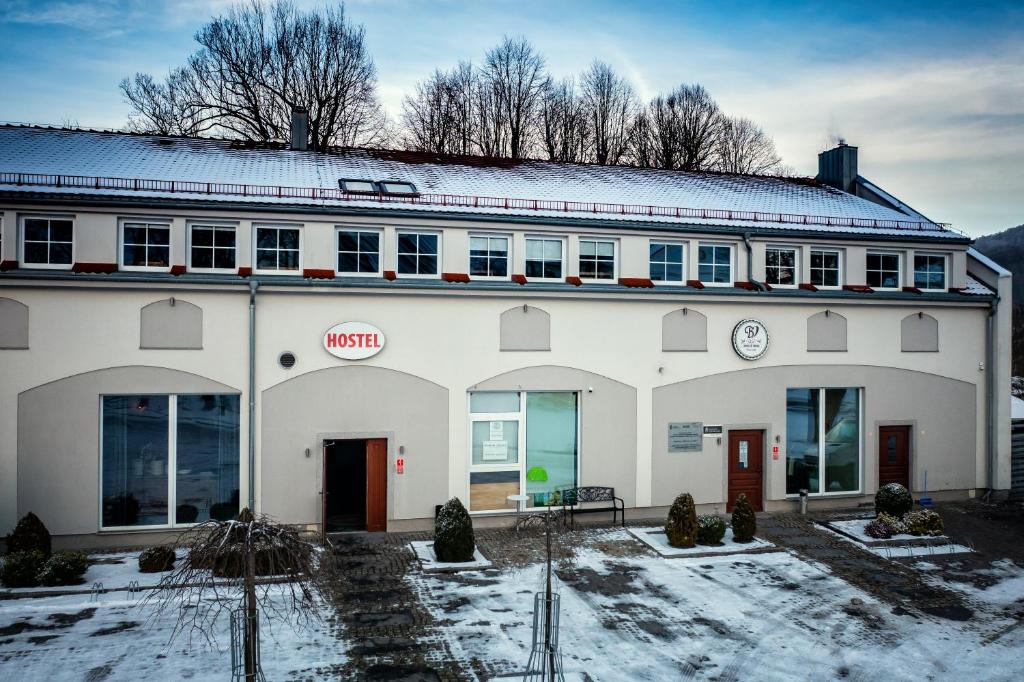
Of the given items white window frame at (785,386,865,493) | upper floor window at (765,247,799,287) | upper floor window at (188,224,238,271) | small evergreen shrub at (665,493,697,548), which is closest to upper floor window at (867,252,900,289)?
upper floor window at (765,247,799,287)

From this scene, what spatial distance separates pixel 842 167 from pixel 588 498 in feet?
50.6

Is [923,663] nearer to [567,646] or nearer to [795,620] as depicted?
[795,620]

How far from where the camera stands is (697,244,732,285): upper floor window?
1967 centimetres

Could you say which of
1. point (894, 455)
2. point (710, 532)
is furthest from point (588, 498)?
point (894, 455)

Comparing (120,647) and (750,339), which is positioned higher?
(750,339)

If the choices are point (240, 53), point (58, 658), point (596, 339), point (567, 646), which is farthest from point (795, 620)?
point (240, 53)

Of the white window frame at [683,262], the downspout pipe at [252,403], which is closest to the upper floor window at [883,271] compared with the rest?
the white window frame at [683,262]

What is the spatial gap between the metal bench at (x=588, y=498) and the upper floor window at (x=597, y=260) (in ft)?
16.1

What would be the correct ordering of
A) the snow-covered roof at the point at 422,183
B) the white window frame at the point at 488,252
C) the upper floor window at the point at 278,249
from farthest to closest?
the white window frame at the point at 488,252 → the snow-covered roof at the point at 422,183 → the upper floor window at the point at 278,249

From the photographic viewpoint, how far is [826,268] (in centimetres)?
2059

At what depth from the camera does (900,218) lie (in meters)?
22.8

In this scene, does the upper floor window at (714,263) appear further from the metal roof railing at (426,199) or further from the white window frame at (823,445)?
the white window frame at (823,445)

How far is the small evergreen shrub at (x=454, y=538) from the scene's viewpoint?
49.2ft

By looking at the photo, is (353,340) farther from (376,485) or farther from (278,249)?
(376,485)
